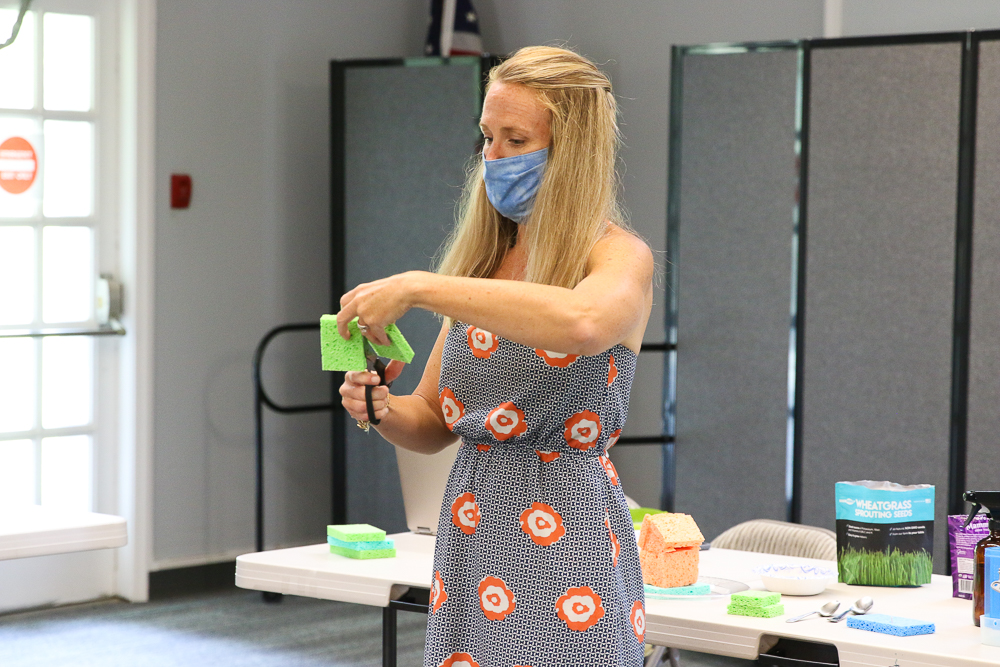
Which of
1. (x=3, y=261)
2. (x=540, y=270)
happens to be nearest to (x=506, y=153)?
(x=540, y=270)

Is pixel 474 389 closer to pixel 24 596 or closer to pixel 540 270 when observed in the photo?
pixel 540 270

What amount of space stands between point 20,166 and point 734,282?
2.51 m

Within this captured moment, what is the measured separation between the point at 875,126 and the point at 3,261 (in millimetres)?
2959

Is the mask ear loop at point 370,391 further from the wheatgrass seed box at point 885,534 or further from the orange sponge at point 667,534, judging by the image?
the wheatgrass seed box at point 885,534

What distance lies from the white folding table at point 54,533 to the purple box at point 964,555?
1.36m

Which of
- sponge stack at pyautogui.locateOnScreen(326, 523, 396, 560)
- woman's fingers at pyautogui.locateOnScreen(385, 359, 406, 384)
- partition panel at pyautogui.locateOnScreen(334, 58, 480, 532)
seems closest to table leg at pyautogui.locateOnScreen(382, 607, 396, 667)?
sponge stack at pyautogui.locateOnScreen(326, 523, 396, 560)

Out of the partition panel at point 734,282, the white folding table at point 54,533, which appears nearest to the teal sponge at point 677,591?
the white folding table at point 54,533

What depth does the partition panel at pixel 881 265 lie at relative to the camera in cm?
371

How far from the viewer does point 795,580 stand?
75.9 inches

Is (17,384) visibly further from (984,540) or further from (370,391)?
(984,540)

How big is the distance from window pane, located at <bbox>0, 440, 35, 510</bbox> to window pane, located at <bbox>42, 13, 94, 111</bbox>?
1.22 m

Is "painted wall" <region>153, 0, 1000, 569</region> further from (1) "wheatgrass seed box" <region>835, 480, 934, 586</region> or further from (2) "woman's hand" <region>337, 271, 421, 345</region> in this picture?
(2) "woman's hand" <region>337, 271, 421, 345</region>

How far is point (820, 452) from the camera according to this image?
3.94 metres

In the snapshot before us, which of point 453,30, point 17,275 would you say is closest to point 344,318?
point 17,275
